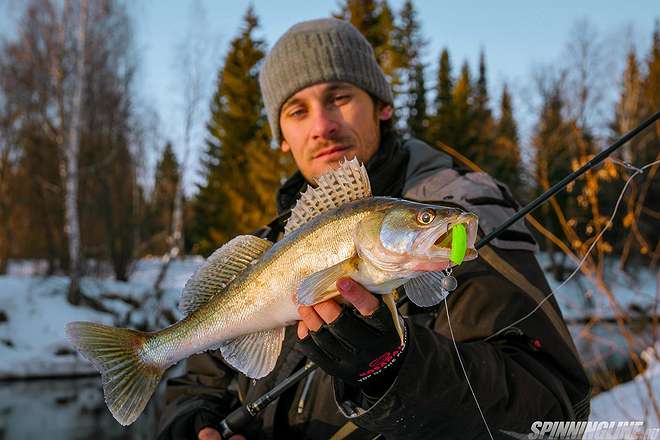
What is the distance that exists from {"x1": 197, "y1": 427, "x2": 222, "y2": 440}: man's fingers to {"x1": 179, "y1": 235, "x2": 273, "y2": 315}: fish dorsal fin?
92cm

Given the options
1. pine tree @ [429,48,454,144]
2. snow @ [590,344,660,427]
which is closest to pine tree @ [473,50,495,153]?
pine tree @ [429,48,454,144]

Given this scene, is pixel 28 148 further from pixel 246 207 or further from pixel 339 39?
pixel 339 39

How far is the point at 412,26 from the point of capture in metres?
28.4

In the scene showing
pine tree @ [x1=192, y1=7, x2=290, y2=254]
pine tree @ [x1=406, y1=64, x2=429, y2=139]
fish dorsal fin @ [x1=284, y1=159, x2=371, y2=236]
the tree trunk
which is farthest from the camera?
pine tree @ [x1=406, y1=64, x2=429, y2=139]

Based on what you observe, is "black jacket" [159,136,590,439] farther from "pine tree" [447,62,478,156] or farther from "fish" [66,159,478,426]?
"pine tree" [447,62,478,156]

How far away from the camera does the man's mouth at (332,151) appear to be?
2840mm

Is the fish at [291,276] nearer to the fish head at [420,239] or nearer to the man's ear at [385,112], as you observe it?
the fish head at [420,239]

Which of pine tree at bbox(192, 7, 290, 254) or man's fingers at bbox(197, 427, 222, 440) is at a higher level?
man's fingers at bbox(197, 427, 222, 440)

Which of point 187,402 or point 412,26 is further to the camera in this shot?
point 412,26

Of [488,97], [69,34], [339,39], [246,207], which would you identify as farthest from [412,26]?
[339,39]

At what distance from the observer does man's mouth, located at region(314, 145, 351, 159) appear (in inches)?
112

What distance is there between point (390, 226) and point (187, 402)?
1.97 metres

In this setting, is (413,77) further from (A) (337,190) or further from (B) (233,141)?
(A) (337,190)

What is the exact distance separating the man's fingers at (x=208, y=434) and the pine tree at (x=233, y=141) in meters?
16.8
